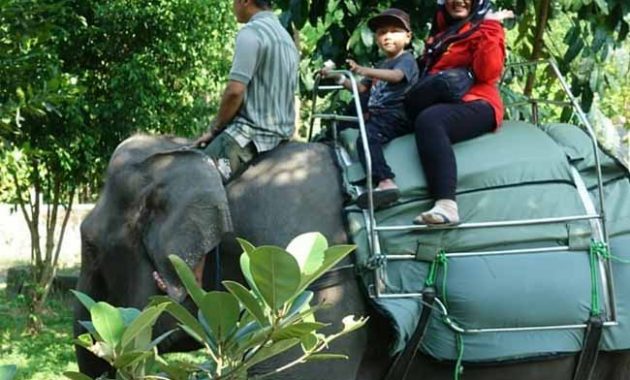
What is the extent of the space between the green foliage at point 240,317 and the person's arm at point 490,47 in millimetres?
3000

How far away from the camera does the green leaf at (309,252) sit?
6.01ft

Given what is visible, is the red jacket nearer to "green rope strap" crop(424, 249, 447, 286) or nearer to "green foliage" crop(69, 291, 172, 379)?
"green rope strap" crop(424, 249, 447, 286)

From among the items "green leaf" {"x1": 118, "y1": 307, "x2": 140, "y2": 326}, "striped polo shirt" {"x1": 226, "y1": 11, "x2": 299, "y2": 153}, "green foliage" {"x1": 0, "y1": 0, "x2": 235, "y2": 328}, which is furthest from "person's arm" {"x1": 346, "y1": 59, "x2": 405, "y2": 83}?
"green foliage" {"x1": 0, "y1": 0, "x2": 235, "y2": 328}

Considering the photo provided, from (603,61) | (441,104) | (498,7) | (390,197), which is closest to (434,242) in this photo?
(390,197)

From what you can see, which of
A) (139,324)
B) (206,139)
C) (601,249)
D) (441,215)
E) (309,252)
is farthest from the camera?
(206,139)

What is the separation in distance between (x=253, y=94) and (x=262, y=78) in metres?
0.07

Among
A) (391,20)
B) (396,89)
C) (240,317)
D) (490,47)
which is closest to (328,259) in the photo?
(240,317)

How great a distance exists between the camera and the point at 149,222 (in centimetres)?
471

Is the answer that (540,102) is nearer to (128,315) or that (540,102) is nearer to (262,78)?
(262,78)

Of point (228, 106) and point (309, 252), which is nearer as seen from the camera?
point (309, 252)

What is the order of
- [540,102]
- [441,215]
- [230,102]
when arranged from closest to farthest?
[441,215]
[230,102]
[540,102]

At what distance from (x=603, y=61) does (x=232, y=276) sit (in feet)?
9.66

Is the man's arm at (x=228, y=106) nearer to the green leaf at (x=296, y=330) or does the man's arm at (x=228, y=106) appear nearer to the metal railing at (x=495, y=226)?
the metal railing at (x=495, y=226)

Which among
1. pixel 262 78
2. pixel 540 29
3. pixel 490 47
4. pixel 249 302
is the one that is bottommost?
pixel 540 29
